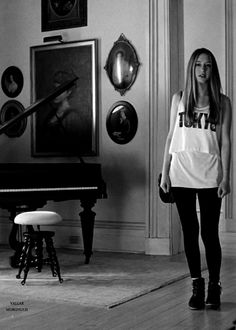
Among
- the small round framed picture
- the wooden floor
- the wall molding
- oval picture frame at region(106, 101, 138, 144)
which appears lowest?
the wooden floor

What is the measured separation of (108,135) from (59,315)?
10.7ft

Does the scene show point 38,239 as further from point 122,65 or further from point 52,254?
point 122,65

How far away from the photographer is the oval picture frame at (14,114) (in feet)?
23.9

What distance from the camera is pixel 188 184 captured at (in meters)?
3.74

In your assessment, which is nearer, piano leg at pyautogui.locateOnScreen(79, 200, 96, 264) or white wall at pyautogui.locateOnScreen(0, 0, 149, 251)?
piano leg at pyautogui.locateOnScreen(79, 200, 96, 264)

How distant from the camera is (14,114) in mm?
7309

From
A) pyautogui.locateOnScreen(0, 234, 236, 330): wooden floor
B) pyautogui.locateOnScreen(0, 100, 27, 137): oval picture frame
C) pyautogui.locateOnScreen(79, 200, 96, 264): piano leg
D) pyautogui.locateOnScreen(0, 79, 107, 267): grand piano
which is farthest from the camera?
pyautogui.locateOnScreen(0, 100, 27, 137): oval picture frame

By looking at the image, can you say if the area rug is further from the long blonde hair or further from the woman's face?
the woman's face

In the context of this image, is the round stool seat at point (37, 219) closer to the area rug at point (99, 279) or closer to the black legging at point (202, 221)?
the area rug at point (99, 279)

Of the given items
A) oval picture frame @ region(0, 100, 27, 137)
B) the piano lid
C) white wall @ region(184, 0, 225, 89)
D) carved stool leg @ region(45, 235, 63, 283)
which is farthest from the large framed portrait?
white wall @ region(184, 0, 225, 89)

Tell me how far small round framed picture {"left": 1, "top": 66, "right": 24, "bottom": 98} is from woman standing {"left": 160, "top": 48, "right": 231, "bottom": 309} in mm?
3814

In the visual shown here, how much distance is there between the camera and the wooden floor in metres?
3.48

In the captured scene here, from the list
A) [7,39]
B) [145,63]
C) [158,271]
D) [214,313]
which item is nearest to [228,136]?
[214,313]

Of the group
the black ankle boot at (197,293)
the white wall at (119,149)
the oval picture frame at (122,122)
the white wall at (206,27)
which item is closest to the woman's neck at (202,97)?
the black ankle boot at (197,293)
